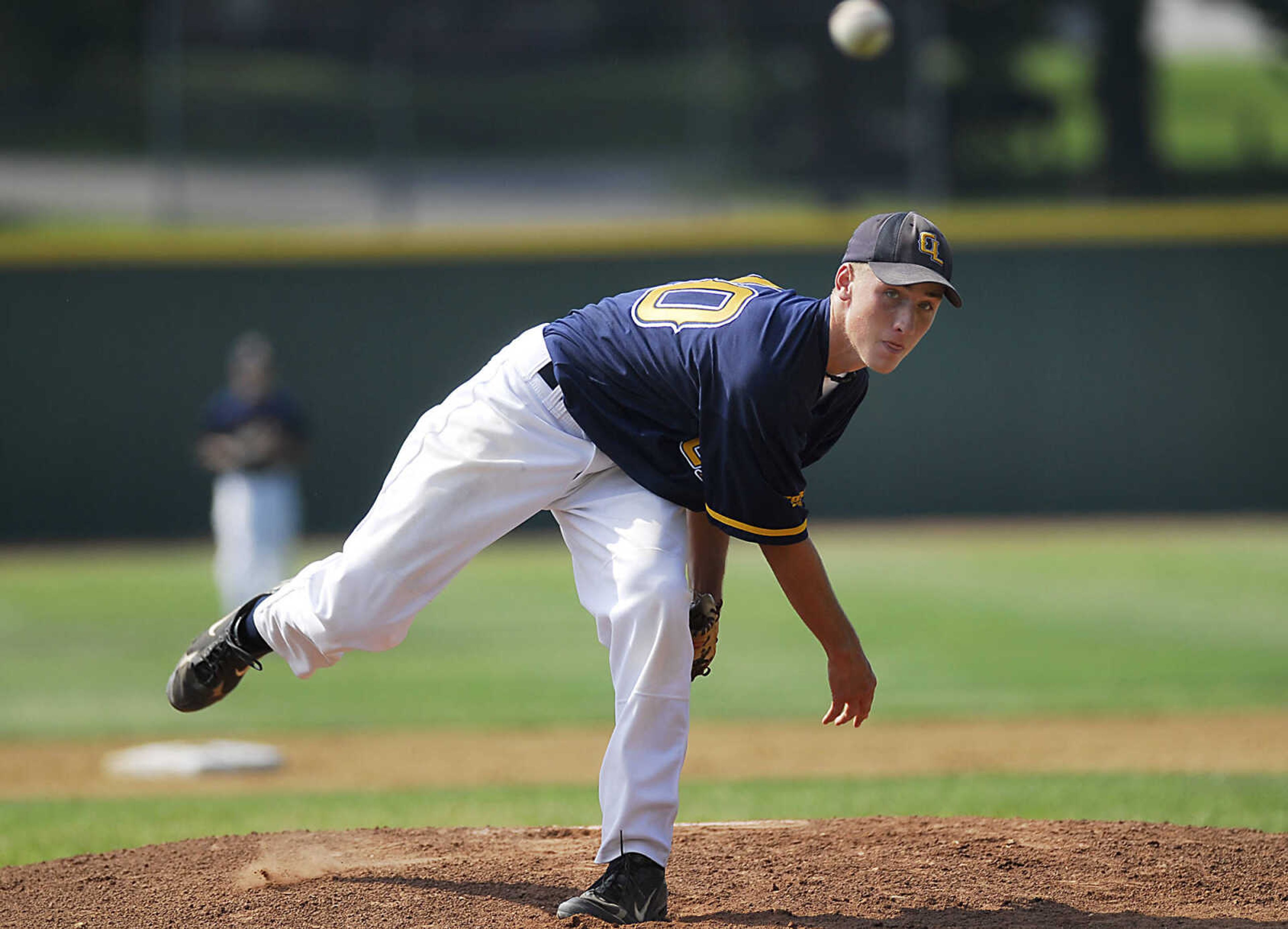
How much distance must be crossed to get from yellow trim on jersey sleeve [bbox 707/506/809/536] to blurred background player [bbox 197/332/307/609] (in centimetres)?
674

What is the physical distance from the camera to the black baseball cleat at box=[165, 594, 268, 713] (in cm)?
407

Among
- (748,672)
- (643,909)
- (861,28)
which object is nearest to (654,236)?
(748,672)

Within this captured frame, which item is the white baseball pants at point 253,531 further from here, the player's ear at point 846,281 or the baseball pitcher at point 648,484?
the player's ear at point 846,281

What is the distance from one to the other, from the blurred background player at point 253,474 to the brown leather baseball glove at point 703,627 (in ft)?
20.6

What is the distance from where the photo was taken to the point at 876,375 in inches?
674

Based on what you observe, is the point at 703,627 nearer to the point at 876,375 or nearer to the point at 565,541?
the point at 565,541

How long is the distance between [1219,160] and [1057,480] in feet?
14.5

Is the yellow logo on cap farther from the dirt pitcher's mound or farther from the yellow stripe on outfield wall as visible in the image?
the yellow stripe on outfield wall

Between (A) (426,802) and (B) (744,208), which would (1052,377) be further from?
(A) (426,802)

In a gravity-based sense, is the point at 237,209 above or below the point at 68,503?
above

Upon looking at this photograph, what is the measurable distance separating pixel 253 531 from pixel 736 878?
653 centimetres

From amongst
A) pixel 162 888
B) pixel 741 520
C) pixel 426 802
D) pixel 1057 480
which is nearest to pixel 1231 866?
pixel 741 520

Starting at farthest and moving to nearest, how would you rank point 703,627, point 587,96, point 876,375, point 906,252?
point 587,96 < point 876,375 < point 703,627 < point 906,252

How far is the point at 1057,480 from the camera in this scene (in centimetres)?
1750
